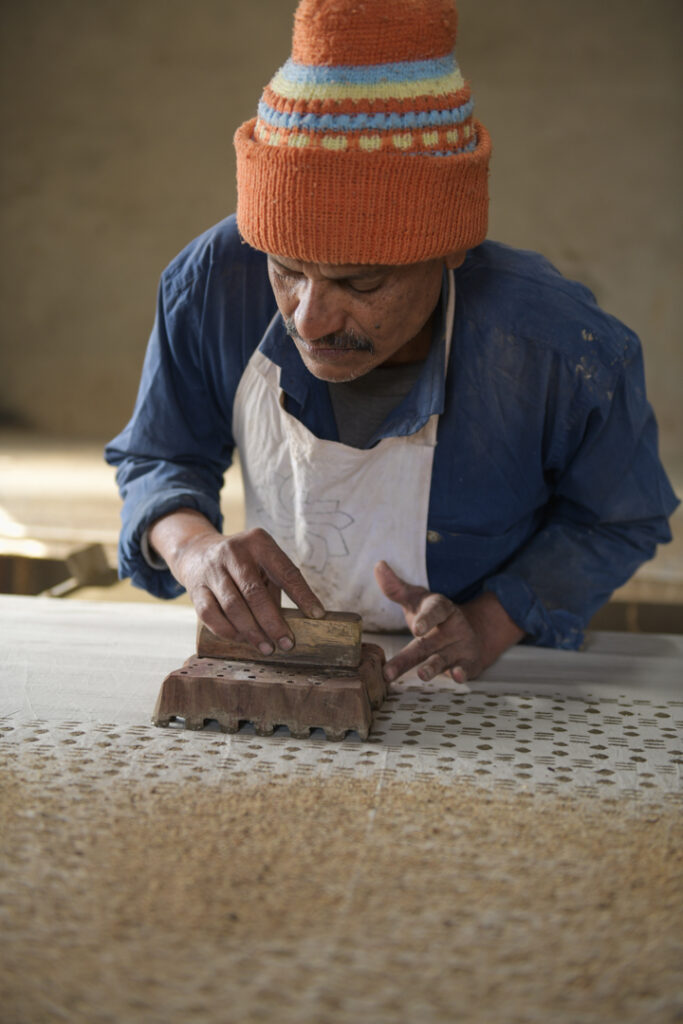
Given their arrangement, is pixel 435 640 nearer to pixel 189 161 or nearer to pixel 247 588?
pixel 247 588

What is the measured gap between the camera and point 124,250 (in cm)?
733

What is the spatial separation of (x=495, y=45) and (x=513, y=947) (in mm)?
6721

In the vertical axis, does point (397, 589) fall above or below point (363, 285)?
below

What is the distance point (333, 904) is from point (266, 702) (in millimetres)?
411

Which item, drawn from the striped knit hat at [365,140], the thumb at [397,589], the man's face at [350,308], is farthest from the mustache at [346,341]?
the thumb at [397,589]

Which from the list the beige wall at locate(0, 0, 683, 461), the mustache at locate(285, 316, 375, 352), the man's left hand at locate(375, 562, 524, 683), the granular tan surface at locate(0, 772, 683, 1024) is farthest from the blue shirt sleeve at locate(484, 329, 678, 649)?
the beige wall at locate(0, 0, 683, 461)

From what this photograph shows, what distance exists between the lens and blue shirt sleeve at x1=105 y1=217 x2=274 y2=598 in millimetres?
1815

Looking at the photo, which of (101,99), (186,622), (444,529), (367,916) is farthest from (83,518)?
(101,99)

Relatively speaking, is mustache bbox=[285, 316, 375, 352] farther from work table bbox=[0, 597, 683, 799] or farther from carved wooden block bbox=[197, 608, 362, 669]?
work table bbox=[0, 597, 683, 799]

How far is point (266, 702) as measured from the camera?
1.35 m

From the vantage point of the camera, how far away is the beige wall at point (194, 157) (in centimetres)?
660

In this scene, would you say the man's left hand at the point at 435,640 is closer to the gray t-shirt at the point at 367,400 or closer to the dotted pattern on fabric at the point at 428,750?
the dotted pattern on fabric at the point at 428,750

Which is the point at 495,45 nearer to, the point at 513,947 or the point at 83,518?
the point at 83,518

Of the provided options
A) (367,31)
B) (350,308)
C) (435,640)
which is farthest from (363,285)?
(435,640)
